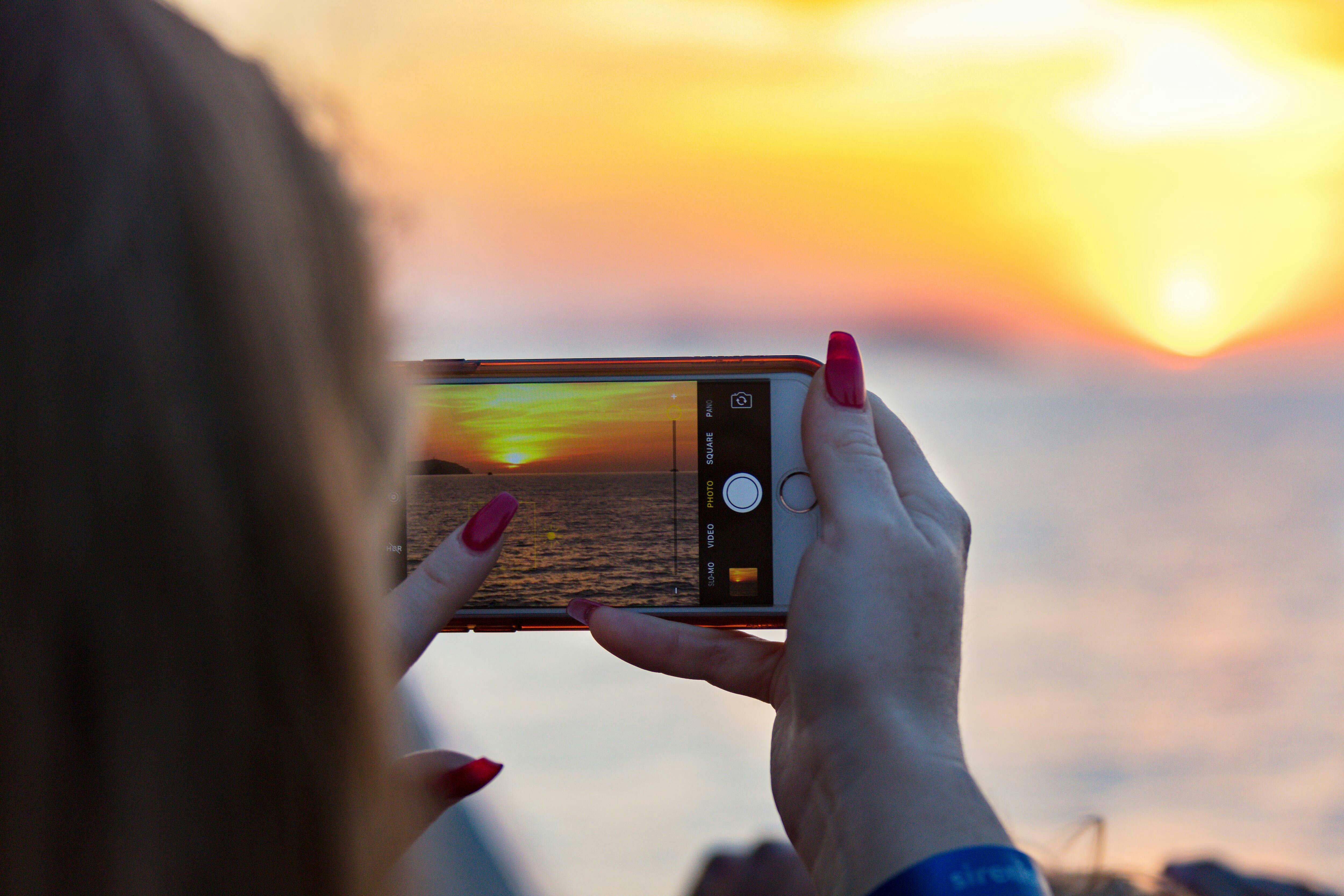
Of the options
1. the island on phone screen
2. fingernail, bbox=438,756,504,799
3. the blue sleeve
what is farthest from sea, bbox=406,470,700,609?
the blue sleeve

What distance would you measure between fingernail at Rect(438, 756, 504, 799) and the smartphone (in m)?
0.15

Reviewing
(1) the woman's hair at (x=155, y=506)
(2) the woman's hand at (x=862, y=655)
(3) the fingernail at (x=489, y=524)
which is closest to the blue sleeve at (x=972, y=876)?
(2) the woman's hand at (x=862, y=655)

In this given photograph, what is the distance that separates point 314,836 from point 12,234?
0.95 ft

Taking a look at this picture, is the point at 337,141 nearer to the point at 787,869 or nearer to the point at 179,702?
the point at 179,702

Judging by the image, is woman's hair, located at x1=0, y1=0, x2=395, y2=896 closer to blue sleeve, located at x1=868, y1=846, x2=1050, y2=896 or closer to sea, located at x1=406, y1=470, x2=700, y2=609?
blue sleeve, located at x1=868, y1=846, x2=1050, y2=896

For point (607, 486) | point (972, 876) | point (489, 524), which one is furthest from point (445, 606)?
point (972, 876)

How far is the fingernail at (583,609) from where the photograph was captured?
807 mm

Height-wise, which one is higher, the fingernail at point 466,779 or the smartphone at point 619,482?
the smartphone at point 619,482

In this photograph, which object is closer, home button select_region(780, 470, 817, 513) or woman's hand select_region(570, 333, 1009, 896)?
woman's hand select_region(570, 333, 1009, 896)

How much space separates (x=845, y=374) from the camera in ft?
2.50

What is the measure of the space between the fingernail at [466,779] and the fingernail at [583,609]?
19 centimetres

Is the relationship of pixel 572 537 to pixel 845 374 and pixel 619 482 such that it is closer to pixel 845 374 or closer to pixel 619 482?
pixel 619 482

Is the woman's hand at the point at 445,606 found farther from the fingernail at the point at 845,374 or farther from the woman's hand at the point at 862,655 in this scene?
the fingernail at the point at 845,374

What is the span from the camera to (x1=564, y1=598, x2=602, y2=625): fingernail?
81cm
